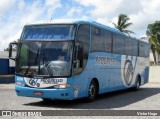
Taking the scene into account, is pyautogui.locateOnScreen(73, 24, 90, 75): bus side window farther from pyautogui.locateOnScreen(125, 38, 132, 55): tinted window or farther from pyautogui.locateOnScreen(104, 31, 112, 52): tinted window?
pyautogui.locateOnScreen(125, 38, 132, 55): tinted window

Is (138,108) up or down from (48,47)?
down

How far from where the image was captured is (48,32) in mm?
14070

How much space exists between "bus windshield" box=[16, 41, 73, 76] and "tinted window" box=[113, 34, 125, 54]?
504 centimetres

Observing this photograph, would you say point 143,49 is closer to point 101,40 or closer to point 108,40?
point 108,40

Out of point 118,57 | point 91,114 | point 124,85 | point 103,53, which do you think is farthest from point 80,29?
point 124,85

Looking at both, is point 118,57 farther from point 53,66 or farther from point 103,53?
point 53,66

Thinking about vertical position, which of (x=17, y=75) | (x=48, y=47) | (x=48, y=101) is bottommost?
(x=48, y=101)

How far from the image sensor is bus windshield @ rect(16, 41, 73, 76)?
1333 cm

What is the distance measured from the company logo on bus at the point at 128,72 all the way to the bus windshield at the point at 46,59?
7.36m

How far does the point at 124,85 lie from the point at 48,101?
6093 mm

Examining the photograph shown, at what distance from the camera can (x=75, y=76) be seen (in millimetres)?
13680

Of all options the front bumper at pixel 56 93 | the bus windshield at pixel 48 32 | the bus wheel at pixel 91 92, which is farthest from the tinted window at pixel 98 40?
the front bumper at pixel 56 93

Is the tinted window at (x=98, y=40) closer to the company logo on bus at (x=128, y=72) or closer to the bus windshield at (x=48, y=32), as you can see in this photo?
the bus windshield at (x=48, y=32)

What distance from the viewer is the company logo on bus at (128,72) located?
2041 cm
